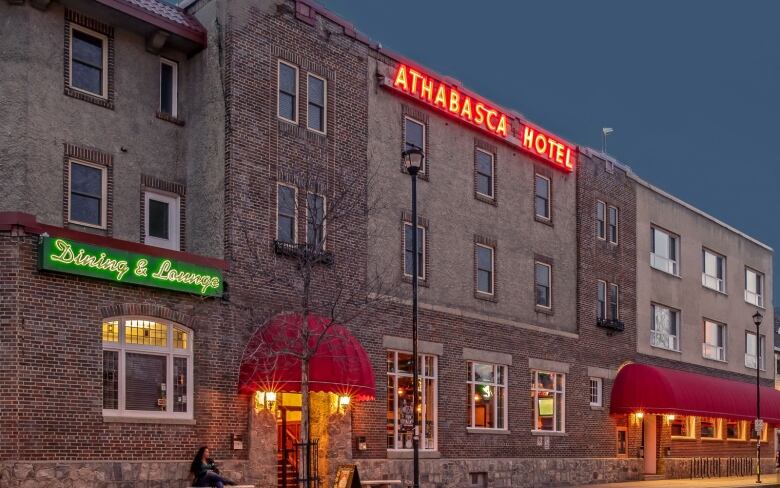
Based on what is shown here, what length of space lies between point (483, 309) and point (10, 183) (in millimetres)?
16888

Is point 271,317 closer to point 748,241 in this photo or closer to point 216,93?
point 216,93

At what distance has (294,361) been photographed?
26.0 metres

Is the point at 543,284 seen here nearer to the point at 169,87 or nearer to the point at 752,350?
the point at 169,87

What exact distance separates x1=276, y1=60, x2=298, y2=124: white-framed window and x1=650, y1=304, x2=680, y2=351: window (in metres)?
23.3

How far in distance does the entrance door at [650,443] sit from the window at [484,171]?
14.2m

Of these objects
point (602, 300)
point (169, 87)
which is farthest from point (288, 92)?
point (602, 300)

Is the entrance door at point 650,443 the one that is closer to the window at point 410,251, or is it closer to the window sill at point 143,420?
the window at point 410,251

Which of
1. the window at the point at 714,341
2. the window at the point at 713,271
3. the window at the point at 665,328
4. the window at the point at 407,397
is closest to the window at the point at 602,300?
the window at the point at 665,328

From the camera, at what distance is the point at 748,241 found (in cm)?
5691

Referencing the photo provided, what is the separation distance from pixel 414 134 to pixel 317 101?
4.60 m

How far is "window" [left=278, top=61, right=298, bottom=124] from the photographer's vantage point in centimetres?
2834

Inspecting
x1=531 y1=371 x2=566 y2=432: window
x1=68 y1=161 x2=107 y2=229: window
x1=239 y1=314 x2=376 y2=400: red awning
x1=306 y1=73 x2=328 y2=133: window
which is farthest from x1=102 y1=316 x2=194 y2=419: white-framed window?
x1=531 y1=371 x2=566 y2=432: window

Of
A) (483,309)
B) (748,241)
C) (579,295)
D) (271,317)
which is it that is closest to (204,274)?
(271,317)

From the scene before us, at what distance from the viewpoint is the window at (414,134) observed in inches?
1288
